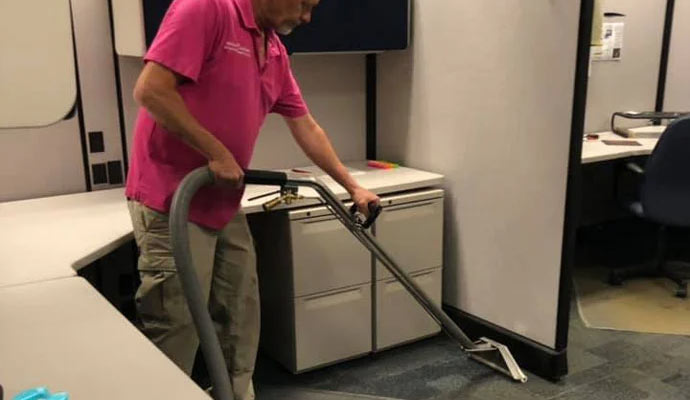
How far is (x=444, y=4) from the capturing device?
9.17 ft

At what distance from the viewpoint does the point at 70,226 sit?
6.88 ft

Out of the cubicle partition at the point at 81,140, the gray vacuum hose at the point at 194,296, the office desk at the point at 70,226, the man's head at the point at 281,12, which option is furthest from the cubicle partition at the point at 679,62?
the gray vacuum hose at the point at 194,296

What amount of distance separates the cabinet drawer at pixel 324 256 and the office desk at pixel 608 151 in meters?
1.26

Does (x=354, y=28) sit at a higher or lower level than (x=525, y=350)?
higher

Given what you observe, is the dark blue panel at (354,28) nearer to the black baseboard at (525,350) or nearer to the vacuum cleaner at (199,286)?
the vacuum cleaner at (199,286)

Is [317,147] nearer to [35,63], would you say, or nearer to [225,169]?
[225,169]

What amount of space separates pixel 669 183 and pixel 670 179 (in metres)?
0.02

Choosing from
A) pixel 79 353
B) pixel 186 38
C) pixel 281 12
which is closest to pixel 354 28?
pixel 281 12

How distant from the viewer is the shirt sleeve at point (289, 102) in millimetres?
2146

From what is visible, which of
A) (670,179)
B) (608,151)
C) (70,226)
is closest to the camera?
(70,226)

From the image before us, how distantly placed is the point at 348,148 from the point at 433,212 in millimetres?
668

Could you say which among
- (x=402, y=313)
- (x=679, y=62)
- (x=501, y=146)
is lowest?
(x=402, y=313)

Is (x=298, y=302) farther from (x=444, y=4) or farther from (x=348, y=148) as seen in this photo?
(x=444, y=4)

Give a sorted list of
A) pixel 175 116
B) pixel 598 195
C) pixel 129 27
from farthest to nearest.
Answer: pixel 598 195, pixel 129 27, pixel 175 116
